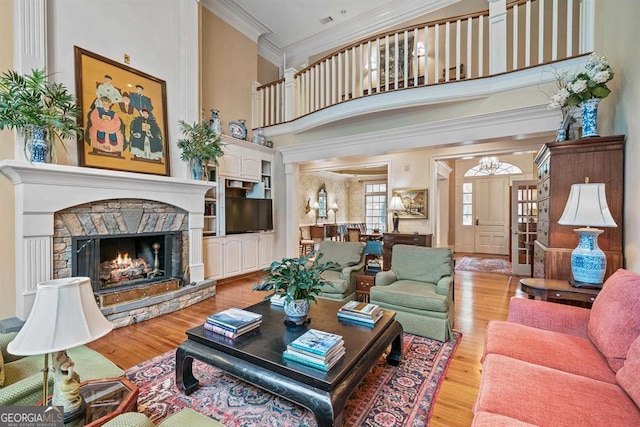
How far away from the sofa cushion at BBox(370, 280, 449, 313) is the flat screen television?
302 centimetres

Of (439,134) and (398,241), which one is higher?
(439,134)

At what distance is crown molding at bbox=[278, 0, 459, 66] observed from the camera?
547cm

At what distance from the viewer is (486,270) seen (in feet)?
19.8

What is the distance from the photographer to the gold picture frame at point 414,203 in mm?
6188

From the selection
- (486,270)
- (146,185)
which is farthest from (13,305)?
(486,270)

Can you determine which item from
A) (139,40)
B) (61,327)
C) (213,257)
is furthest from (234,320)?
(139,40)

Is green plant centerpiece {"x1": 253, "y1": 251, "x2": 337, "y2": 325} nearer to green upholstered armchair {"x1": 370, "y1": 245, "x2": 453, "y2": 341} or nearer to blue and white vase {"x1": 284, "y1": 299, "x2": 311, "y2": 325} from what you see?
blue and white vase {"x1": 284, "y1": 299, "x2": 311, "y2": 325}

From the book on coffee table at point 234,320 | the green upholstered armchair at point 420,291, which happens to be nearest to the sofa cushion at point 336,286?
the green upholstered armchair at point 420,291

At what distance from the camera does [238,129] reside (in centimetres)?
549

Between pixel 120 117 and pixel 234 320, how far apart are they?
314 centimetres

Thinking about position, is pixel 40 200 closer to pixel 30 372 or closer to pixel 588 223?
pixel 30 372

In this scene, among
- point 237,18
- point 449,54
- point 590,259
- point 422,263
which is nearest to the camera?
point 590,259

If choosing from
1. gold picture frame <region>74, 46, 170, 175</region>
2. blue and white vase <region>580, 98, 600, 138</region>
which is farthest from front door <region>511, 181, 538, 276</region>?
gold picture frame <region>74, 46, 170, 175</region>

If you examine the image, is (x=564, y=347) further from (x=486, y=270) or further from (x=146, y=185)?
(x=486, y=270)
